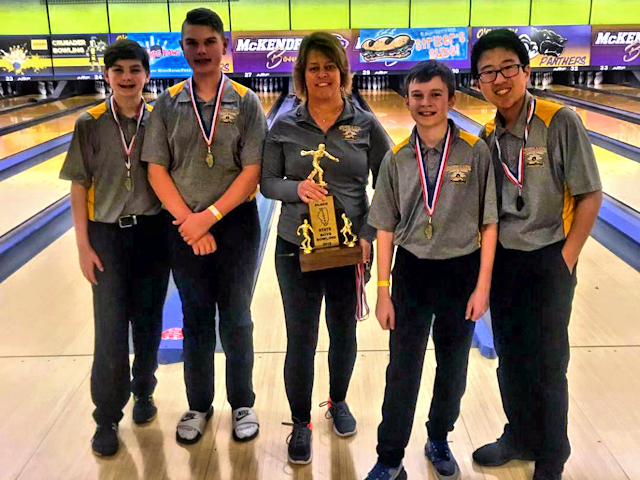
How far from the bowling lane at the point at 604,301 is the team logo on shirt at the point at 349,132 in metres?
1.25

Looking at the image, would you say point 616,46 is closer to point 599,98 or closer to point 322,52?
point 599,98

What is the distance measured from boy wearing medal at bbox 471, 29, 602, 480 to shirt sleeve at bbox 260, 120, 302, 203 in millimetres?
496

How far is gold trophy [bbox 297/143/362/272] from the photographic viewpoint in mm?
1442

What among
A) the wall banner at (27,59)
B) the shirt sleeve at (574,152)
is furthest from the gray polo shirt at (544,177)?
the wall banner at (27,59)

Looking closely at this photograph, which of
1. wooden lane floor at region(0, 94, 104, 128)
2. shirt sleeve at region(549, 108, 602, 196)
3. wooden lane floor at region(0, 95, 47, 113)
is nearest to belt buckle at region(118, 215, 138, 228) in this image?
shirt sleeve at region(549, 108, 602, 196)

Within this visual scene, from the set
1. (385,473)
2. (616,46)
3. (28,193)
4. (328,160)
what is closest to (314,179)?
(328,160)

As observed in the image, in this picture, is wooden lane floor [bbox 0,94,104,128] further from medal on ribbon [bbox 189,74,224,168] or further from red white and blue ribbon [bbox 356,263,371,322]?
red white and blue ribbon [bbox 356,263,371,322]

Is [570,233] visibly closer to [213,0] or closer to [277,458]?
[277,458]

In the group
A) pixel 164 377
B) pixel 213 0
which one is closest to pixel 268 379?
pixel 164 377

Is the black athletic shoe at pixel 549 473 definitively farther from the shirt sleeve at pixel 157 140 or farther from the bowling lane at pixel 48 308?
the bowling lane at pixel 48 308

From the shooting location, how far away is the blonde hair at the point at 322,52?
1.42m

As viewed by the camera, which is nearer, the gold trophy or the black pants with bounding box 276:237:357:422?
the gold trophy

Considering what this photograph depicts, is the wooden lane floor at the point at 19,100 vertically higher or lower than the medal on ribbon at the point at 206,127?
lower

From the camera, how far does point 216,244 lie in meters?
1.57
